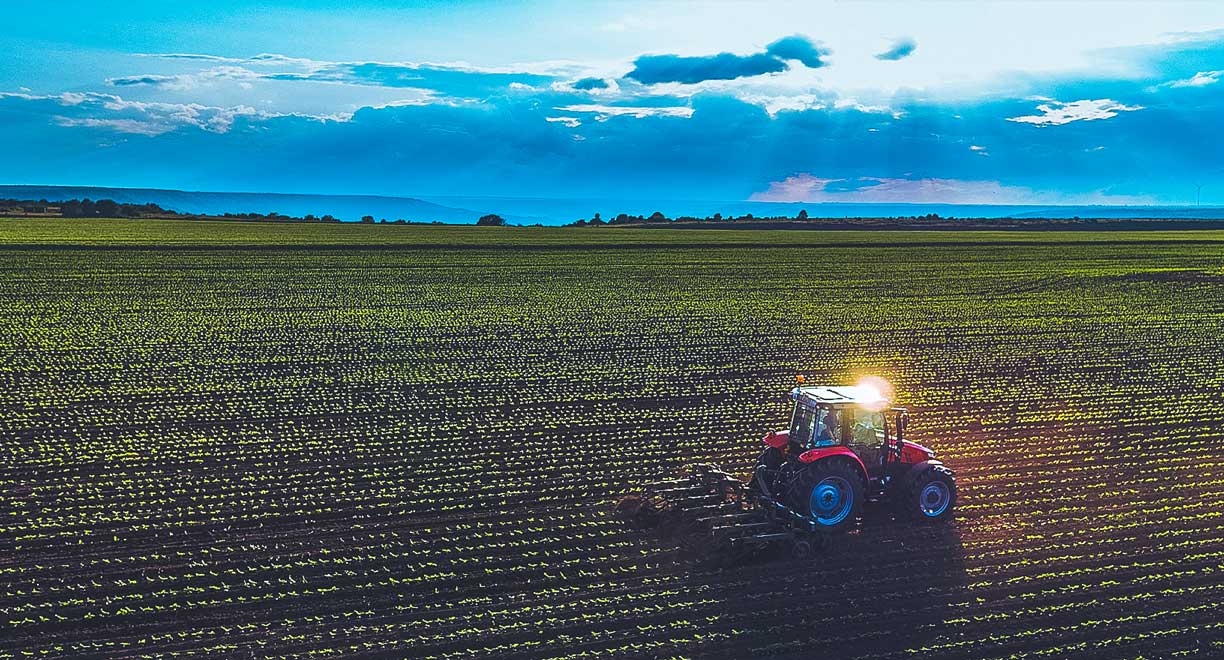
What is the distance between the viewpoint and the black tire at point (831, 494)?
1215 centimetres

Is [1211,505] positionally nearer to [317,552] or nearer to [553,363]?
[317,552]

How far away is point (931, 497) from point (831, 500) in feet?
5.77

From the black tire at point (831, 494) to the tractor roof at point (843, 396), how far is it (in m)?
0.81

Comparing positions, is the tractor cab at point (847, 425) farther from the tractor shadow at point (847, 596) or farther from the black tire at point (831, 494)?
the tractor shadow at point (847, 596)

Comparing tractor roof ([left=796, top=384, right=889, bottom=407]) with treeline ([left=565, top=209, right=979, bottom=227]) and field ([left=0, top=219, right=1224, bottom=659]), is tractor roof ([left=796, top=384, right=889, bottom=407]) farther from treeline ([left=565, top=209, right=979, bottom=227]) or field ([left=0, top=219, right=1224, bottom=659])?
treeline ([left=565, top=209, right=979, bottom=227])

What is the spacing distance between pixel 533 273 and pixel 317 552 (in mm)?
38115

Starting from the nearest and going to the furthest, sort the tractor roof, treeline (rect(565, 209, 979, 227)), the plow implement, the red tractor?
1. the plow implement
2. the red tractor
3. the tractor roof
4. treeline (rect(565, 209, 979, 227))

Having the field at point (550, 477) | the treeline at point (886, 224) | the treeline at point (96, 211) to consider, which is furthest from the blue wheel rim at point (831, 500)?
the treeline at point (96, 211)

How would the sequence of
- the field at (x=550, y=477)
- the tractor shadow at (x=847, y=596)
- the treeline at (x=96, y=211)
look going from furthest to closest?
the treeline at (x=96, y=211) → the field at (x=550, y=477) → the tractor shadow at (x=847, y=596)

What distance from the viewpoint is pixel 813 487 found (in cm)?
1216

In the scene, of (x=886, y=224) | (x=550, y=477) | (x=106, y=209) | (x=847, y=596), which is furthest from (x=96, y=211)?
(x=847, y=596)

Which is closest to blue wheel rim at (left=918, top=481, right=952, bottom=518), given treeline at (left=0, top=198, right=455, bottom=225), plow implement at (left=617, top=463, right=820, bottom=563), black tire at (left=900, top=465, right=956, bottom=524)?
black tire at (left=900, top=465, right=956, bottom=524)

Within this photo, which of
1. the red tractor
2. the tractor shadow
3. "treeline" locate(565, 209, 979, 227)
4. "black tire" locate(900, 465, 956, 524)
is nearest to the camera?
the tractor shadow

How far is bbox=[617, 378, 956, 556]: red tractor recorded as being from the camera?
12.1 meters
